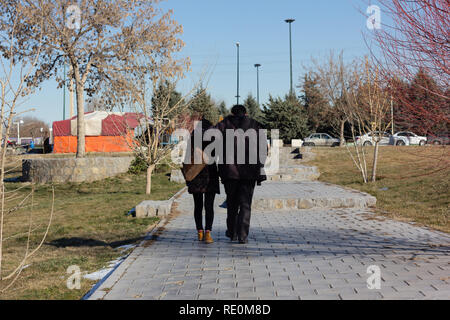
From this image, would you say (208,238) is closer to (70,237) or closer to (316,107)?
(70,237)

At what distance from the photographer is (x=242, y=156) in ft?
20.9

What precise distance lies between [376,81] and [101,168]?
16.0 m

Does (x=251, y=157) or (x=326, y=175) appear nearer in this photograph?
(x=251, y=157)

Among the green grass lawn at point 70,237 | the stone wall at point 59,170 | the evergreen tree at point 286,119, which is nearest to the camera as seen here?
the green grass lawn at point 70,237

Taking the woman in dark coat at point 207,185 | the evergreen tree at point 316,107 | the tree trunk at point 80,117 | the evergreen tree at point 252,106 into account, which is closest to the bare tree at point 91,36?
the tree trunk at point 80,117

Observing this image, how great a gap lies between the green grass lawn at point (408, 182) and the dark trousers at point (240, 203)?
204 cm

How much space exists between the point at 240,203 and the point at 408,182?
10296 mm

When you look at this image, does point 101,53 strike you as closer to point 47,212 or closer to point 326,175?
point 47,212

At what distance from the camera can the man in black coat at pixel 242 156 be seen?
6.35 metres

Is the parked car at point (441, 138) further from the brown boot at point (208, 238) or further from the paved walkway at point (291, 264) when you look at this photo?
the brown boot at point (208, 238)

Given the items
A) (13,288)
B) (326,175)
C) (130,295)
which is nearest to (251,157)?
(130,295)

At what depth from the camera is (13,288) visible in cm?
508

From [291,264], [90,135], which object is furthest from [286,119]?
[291,264]

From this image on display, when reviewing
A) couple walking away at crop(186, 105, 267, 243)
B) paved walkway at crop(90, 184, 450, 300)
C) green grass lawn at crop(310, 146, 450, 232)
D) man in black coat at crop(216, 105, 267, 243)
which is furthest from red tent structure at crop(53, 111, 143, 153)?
man in black coat at crop(216, 105, 267, 243)
